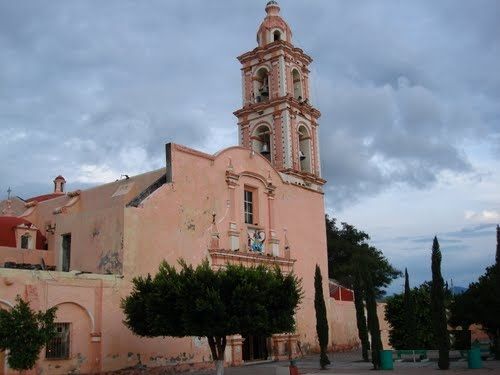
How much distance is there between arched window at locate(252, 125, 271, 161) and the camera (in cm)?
3109

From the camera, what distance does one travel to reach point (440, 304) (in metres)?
19.9

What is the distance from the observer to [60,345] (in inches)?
683

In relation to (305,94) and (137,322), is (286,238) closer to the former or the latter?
(305,94)

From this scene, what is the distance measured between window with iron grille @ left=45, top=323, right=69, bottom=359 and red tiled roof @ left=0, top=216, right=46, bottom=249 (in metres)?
7.01

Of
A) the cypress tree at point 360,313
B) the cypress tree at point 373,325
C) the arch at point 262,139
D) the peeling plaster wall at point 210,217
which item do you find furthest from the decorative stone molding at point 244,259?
the arch at point 262,139

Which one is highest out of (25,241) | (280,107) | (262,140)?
(280,107)

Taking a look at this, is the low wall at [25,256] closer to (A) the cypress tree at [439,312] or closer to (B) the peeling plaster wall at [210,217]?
(B) the peeling plaster wall at [210,217]

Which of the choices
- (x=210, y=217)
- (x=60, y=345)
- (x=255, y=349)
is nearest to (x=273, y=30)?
(x=210, y=217)

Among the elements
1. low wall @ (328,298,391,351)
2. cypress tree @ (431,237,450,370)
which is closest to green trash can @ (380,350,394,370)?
cypress tree @ (431,237,450,370)

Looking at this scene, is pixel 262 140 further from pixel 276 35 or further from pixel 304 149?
pixel 276 35

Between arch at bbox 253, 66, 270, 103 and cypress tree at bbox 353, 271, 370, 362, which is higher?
arch at bbox 253, 66, 270, 103

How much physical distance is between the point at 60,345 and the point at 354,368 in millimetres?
10320

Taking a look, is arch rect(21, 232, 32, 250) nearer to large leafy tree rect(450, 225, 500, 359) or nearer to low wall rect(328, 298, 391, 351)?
low wall rect(328, 298, 391, 351)

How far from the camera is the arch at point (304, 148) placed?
102ft
